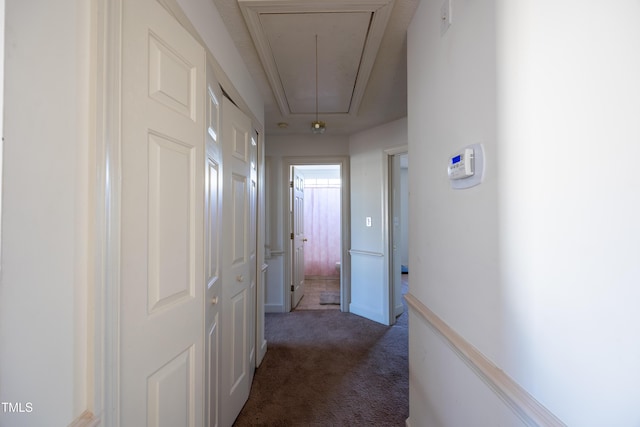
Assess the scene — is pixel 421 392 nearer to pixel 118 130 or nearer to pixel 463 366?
pixel 463 366

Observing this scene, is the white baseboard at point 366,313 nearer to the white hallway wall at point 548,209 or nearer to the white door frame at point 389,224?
the white door frame at point 389,224

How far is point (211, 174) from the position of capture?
4.43ft

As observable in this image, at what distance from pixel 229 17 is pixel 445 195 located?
1.58 meters

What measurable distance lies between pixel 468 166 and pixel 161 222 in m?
1.05

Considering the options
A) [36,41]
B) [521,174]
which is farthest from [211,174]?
[521,174]

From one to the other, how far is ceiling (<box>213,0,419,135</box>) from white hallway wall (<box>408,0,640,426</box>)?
0.71 meters

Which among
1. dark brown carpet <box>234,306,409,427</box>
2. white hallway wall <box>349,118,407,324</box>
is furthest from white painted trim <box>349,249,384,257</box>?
dark brown carpet <box>234,306,409,427</box>

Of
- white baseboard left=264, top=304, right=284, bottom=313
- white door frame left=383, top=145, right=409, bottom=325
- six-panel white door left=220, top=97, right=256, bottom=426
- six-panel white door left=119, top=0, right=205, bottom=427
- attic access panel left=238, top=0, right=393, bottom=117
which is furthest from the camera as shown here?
white baseboard left=264, top=304, right=284, bottom=313

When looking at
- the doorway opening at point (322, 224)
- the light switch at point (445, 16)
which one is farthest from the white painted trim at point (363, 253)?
the light switch at point (445, 16)

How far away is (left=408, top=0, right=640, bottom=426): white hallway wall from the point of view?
490mm

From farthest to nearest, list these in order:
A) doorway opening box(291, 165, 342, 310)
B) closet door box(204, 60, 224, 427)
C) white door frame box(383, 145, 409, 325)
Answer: doorway opening box(291, 165, 342, 310)
white door frame box(383, 145, 409, 325)
closet door box(204, 60, 224, 427)

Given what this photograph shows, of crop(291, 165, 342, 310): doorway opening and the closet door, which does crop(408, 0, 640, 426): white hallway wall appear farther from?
crop(291, 165, 342, 310): doorway opening

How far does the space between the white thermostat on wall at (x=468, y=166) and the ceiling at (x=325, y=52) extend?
3.44 ft

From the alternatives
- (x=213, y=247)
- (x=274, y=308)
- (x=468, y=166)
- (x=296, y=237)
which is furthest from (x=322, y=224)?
(x=468, y=166)
